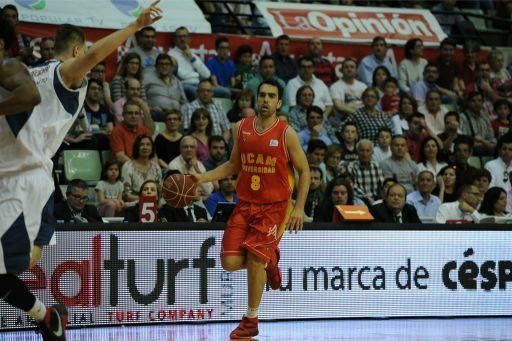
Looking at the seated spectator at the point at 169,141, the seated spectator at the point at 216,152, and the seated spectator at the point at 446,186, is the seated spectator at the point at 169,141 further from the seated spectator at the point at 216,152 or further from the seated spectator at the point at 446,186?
the seated spectator at the point at 446,186

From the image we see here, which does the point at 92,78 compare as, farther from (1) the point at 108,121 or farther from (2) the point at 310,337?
(2) the point at 310,337

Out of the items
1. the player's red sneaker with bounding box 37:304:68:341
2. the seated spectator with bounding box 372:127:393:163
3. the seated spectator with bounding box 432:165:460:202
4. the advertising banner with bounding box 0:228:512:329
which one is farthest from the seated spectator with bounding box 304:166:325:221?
the player's red sneaker with bounding box 37:304:68:341

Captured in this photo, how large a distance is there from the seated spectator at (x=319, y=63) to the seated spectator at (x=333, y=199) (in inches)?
190

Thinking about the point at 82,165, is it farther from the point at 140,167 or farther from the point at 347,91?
the point at 347,91

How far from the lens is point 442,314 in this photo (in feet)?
35.6

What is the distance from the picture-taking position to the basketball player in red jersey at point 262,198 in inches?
344

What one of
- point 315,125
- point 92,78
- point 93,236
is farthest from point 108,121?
point 93,236

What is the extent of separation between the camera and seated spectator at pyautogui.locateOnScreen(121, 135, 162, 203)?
12.4m

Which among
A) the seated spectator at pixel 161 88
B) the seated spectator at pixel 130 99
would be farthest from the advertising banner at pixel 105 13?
the seated spectator at pixel 130 99

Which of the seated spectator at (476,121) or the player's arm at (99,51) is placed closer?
the player's arm at (99,51)

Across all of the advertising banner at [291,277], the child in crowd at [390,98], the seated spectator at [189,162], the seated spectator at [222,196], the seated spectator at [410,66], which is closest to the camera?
the advertising banner at [291,277]

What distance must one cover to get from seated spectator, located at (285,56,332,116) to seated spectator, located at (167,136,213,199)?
3155 millimetres

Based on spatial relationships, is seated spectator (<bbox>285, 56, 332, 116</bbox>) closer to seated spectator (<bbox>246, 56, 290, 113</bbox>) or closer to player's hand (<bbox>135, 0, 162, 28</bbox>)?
seated spectator (<bbox>246, 56, 290, 113</bbox>)

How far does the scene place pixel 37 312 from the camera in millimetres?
7309
